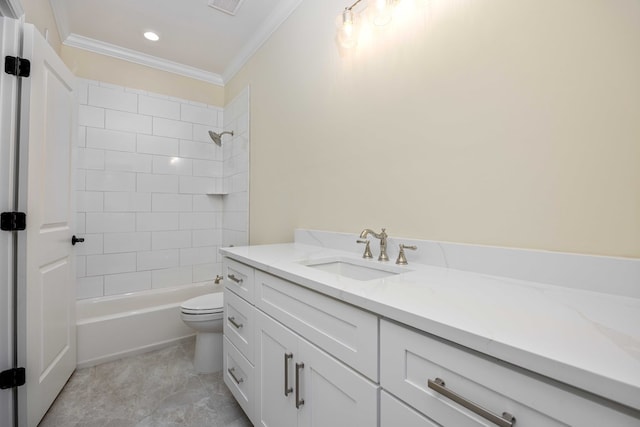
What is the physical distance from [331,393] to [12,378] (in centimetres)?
152

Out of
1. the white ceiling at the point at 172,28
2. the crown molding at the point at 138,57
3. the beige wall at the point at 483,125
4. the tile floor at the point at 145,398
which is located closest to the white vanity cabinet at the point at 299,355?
the tile floor at the point at 145,398

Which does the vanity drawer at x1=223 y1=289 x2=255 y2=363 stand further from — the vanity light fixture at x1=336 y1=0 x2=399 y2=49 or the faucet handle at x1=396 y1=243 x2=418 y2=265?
the vanity light fixture at x1=336 y1=0 x2=399 y2=49

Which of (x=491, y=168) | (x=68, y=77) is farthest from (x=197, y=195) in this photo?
(x=491, y=168)

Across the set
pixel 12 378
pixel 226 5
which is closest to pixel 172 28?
pixel 226 5

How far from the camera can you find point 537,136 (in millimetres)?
863

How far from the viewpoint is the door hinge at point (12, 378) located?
1.28 meters

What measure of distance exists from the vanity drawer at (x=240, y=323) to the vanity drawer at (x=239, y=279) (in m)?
0.03

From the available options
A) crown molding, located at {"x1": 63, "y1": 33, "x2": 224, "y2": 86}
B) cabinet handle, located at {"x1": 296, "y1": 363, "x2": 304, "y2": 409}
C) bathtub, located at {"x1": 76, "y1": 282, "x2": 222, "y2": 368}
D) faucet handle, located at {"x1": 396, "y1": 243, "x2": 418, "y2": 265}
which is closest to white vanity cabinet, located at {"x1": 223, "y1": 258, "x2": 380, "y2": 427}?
cabinet handle, located at {"x1": 296, "y1": 363, "x2": 304, "y2": 409}

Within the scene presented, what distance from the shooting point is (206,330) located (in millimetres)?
1910

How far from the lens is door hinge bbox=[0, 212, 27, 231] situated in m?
1.25

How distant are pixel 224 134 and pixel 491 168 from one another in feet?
8.57

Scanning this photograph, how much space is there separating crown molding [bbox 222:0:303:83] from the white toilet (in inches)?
79.4

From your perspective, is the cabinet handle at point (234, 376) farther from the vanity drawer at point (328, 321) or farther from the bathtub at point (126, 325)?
the bathtub at point (126, 325)

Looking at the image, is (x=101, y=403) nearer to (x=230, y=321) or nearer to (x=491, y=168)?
(x=230, y=321)
